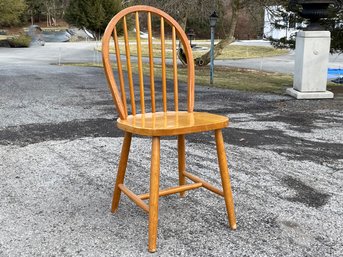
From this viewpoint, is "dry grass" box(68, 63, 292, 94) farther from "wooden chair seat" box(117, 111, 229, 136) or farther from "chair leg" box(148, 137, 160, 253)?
"chair leg" box(148, 137, 160, 253)

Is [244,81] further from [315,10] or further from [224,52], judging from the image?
[224,52]

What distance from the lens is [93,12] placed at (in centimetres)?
2502

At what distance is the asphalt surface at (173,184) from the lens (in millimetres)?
2304

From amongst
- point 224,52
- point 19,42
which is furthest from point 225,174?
point 19,42

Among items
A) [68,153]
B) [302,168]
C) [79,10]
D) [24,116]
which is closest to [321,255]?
[302,168]

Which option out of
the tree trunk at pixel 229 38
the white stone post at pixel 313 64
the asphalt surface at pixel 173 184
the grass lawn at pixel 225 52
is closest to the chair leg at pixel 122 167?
the asphalt surface at pixel 173 184

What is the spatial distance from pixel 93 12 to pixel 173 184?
23396 millimetres

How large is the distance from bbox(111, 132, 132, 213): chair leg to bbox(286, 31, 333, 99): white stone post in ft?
17.7

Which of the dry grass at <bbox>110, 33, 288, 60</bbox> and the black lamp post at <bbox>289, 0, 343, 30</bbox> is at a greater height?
the black lamp post at <bbox>289, 0, 343, 30</bbox>

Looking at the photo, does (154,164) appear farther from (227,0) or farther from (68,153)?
(227,0)

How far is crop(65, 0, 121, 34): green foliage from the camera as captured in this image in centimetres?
2500

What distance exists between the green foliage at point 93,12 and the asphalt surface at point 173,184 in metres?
20.1

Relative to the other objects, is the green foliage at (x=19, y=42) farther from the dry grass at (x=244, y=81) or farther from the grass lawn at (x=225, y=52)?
the dry grass at (x=244, y=81)

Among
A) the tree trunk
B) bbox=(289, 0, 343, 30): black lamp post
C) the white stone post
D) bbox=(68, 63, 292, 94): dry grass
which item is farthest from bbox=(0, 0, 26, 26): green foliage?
the white stone post
